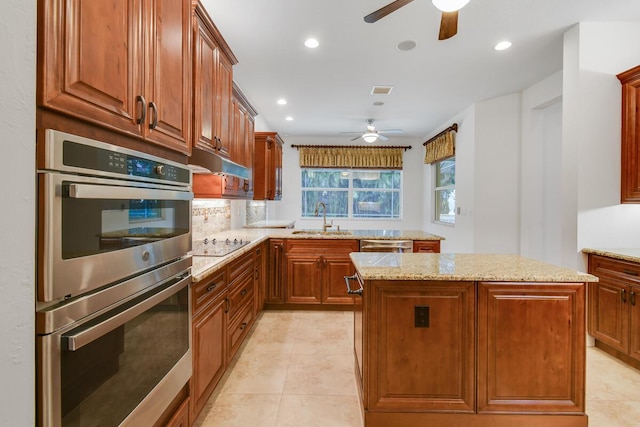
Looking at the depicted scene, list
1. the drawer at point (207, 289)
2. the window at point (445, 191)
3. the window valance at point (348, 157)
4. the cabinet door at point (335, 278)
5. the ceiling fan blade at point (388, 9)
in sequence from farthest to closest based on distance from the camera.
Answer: the window valance at point (348, 157)
the window at point (445, 191)
the cabinet door at point (335, 278)
the ceiling fan blade at point (388, 9)
the drawer at point (207, 289)

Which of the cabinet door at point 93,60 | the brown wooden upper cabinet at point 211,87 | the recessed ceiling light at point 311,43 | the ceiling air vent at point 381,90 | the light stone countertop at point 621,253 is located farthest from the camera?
the ceiling air vent at point 381,90

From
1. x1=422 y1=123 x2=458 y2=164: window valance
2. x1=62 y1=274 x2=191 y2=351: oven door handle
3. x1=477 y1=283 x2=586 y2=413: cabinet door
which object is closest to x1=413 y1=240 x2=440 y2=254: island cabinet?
x1=477 y1=283 x2=586 y2=413: cabinet door

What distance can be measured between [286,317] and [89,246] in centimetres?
291

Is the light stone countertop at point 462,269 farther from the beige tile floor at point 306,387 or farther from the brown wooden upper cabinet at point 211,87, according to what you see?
the brown wooden upper cabinet at point 211,87

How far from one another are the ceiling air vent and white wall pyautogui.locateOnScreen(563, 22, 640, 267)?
6.41 feet

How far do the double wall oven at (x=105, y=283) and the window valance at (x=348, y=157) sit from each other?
5695 millimetres

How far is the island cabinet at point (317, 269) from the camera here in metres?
3.69

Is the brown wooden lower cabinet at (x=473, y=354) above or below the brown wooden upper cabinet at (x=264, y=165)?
below

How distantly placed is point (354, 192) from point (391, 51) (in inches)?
165

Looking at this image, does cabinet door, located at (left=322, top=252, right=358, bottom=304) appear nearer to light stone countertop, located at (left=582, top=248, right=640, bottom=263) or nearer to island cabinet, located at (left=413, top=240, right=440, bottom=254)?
island cabinet, located at (left=413, top=240, right=440, bottom=254)

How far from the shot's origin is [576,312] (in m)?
1.69

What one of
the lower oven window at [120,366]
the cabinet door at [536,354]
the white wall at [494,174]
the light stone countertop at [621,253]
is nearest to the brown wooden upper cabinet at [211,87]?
the lower oven window at [120,366]

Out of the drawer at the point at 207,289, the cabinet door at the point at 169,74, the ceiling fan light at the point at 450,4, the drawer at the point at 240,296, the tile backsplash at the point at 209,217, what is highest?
the ceiling fan light at the point at 450,4

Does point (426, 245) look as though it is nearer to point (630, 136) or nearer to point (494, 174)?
point (494, 174)
